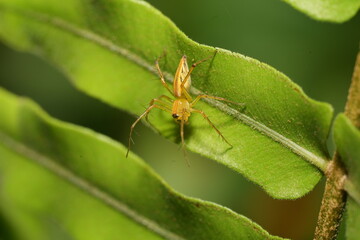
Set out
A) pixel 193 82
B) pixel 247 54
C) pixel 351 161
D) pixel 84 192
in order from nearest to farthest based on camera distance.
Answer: pixel 351 161, pixel 193 82, pixel 84 192, pixel 247 54

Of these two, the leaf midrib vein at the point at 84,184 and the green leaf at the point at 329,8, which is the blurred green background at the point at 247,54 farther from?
the green leaf at the point at 329,8

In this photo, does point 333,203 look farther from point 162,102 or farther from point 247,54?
point 247,54

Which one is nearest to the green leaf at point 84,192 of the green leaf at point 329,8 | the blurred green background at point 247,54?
the green leaf at point 329,8

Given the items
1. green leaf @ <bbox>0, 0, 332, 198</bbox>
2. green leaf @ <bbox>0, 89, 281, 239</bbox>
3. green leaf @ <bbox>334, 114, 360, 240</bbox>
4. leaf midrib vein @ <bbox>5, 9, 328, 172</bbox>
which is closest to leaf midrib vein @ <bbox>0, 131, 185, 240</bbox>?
green leaf @ <bbox>0, 89, 281, 239</bbox>

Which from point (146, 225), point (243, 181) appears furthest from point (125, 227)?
point (243, 181)

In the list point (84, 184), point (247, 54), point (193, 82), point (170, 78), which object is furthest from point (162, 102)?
point (247, 54)

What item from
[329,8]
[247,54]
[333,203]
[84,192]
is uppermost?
[247,54]
